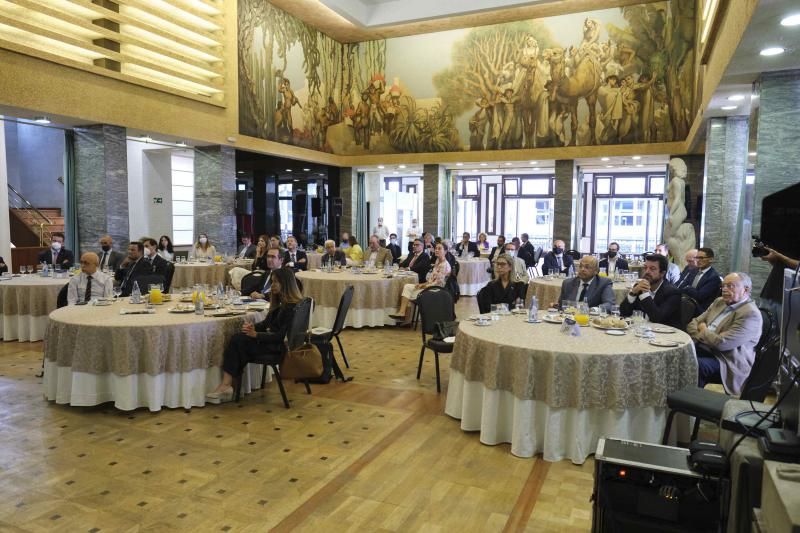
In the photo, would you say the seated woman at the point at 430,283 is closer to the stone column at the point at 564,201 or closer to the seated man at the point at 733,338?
the seated man at the point at 733,338

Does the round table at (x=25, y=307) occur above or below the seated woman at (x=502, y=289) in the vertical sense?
below

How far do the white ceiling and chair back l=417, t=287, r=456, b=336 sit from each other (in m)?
11.9

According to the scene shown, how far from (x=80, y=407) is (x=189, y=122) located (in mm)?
9420

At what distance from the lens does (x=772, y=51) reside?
5621 mm

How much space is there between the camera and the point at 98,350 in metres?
4.91

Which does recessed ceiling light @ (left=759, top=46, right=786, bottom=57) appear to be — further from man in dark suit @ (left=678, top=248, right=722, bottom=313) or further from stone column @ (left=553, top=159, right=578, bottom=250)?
stone column @ (left=553, top=159, right=578, bottom=250)

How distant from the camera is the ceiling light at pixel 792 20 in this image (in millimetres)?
4715

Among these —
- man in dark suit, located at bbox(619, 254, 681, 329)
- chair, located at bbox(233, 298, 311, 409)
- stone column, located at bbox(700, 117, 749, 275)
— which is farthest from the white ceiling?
chair, located at bbox(233, 298, 311, 409)

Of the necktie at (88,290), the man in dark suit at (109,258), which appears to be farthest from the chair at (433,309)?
the man in dark suit at (109,258)

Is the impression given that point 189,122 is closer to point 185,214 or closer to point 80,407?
point 185,214

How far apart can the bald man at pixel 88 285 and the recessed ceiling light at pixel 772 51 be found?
293 inches

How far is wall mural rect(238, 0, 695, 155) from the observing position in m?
14.7

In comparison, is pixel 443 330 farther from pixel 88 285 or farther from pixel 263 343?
pixel 88 285

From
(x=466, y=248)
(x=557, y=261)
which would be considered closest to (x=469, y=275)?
(x=466, y=248)
